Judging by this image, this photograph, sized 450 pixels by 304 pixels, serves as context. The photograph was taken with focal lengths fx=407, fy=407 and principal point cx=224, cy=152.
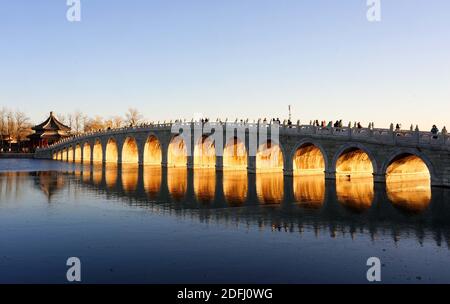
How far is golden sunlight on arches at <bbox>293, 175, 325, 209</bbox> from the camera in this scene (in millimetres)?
21719

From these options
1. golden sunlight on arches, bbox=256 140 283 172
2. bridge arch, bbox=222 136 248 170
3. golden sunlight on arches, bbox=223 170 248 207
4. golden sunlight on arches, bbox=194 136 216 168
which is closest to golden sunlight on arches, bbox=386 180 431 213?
golden sunlight on arches, bbox=223 170 248 207

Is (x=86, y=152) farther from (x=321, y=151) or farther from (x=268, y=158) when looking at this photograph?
(x=321, y=151)

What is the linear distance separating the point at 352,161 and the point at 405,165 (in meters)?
4.58

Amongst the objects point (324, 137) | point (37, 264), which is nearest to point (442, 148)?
point (324, 137)

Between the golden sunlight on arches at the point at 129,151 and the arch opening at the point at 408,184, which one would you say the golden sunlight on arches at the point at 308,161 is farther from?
the golden sunlight on arches at the point at 129,151

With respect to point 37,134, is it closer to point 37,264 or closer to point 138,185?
point 138,185

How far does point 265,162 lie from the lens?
41375 millimetres

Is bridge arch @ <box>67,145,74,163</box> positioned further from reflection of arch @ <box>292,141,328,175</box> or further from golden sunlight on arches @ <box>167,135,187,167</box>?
reflection of arch @ <box>292,141,328,175</box>

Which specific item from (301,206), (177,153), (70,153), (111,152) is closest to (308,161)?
(301,206)

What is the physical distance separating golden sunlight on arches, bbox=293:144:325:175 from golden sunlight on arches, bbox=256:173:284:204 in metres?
3.36

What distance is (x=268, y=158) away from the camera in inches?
1646

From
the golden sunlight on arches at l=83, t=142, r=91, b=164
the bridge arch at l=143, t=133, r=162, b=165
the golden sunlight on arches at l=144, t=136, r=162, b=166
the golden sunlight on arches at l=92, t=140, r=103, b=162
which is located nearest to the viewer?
the bridge arch at l=143, t=133, r=162, b=165

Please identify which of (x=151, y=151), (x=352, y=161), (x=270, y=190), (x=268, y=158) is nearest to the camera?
(x=270, y=190)

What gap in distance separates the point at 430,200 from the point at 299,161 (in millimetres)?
15742
